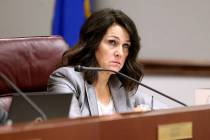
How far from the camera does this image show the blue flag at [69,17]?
2600 millimetres

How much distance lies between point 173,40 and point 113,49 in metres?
0.88

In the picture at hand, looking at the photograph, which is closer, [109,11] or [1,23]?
[109,11]

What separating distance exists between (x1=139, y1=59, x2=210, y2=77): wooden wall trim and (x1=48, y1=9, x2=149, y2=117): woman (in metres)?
0.61

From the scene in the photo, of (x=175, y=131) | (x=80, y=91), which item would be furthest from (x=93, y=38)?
(x=175, y=131)

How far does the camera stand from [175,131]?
95 centimetres

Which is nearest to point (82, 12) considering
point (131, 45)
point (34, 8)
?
point (34, 8)

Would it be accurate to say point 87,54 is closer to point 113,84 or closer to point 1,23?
point 113,84

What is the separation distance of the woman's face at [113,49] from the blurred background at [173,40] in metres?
0.68

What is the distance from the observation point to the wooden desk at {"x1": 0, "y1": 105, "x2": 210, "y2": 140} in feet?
2.49

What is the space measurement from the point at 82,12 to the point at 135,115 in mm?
1782

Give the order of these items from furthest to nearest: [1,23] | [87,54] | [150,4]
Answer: [150,4]
[1,23]
[87,54]

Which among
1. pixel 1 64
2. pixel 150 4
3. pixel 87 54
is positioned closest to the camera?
pixel 1 64

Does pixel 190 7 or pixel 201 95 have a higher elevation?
pixel 190 7

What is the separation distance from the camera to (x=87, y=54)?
1983mm
